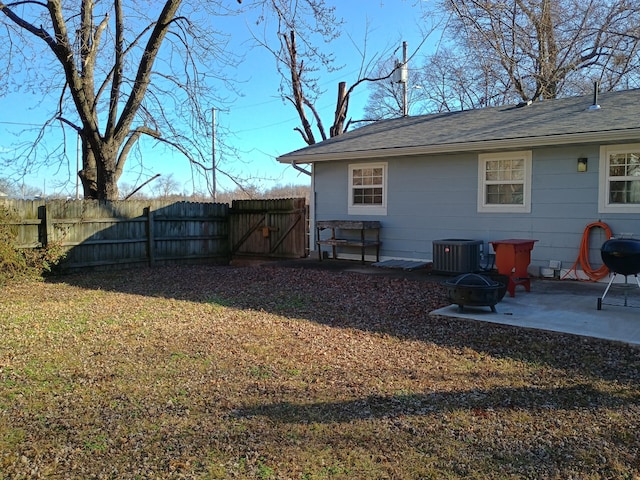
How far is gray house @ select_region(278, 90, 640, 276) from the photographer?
8180 mm

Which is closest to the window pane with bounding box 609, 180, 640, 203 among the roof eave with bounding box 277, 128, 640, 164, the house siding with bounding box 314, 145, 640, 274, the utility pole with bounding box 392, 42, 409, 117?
the house siding with bounding box 314, 145, 640, 274

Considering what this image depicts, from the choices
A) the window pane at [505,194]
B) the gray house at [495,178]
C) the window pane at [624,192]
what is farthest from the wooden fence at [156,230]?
the window pane at [624,192]

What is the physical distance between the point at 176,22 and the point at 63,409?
11166 millimetres

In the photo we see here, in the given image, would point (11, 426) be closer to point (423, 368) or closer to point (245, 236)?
point (423, 368)

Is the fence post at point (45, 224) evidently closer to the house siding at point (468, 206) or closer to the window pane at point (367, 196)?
the house siding at point (468, 206)

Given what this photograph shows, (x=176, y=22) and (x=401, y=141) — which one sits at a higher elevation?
(x=176, y=22)

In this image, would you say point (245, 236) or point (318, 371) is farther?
point (245, 236)

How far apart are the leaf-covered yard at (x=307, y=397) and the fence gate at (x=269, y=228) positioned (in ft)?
20.2

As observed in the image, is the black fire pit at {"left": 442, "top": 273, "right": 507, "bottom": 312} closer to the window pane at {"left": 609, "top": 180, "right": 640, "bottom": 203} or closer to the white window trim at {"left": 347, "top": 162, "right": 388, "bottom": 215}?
the window pane at {"left": 609, "top": 180, "right": 640, "bottom": 203}

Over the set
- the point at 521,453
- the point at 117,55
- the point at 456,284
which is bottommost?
the point at 521,453

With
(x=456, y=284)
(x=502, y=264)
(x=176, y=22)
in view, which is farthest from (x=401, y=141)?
(x=176, y=22)

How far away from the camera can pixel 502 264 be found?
7695mm

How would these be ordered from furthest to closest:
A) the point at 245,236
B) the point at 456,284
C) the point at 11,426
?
the point at 245,236 < the point at 456,284 < the point at 11,426

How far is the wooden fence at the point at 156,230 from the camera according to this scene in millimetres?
10156
